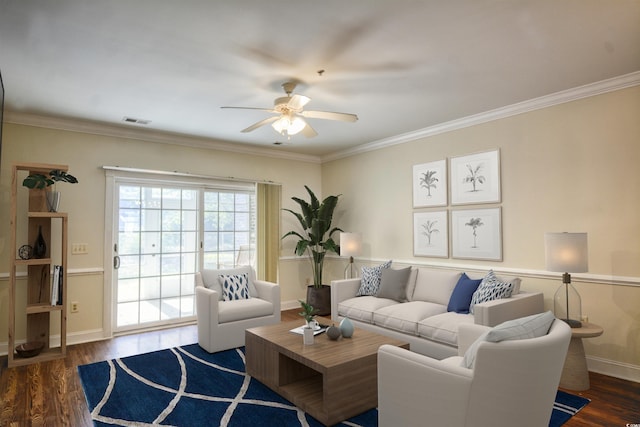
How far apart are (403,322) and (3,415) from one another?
3339mm

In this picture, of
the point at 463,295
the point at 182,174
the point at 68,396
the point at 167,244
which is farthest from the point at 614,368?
the point at 182,174

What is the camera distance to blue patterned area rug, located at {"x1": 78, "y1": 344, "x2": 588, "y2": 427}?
2.63m

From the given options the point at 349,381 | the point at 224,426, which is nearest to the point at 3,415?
the point at 224,426

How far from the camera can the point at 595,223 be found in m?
3.47

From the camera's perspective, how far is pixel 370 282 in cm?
478

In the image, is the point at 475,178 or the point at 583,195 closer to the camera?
the point at 583,195

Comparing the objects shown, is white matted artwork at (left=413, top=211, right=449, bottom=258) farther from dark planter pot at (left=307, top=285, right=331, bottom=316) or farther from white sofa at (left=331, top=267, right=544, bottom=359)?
dark planter pot at (left=307, top=285, right=331, bottom=316)

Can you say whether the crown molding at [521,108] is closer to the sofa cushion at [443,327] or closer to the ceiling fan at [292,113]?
the ceiling fan at [292,113]

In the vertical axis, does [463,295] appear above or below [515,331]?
below

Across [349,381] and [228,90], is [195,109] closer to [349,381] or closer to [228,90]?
[228,90]

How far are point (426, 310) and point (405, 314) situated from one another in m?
0.24

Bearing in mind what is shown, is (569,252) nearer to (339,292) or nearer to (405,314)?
(405,314)

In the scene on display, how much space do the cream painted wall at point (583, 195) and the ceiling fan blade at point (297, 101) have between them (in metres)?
2.29

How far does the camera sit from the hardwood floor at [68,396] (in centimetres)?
265
